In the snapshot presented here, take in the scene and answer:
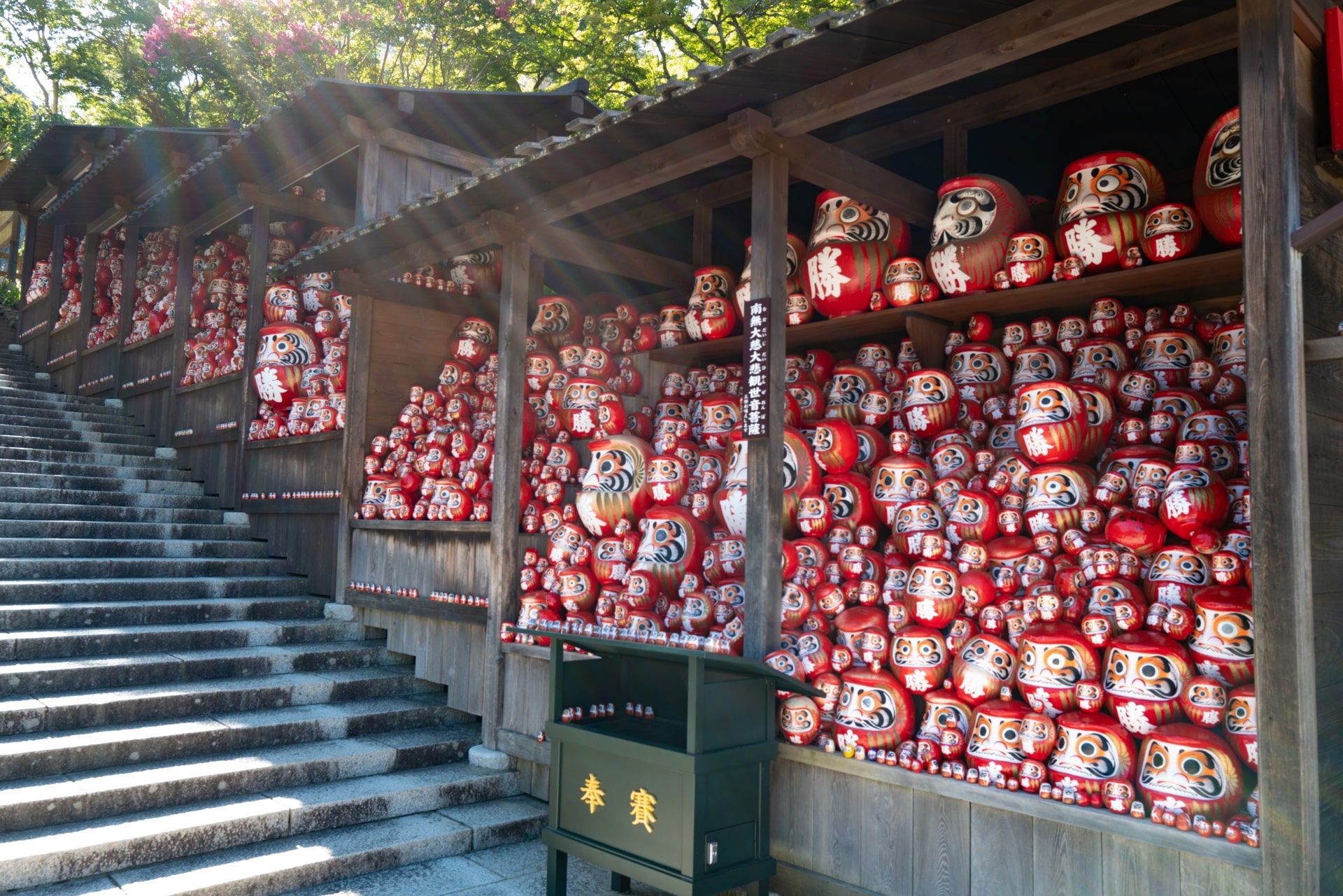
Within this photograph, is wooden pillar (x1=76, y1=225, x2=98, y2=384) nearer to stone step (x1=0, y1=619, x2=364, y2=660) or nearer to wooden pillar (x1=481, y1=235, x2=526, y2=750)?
stone step (x1=0, y1=619, x2=364, y2=660)

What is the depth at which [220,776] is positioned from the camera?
536 centimetres

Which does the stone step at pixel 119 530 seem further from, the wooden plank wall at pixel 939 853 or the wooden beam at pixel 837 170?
the wooden beam at pixel 837 170

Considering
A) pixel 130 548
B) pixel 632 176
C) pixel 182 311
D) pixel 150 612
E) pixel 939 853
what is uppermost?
pixel 182 311

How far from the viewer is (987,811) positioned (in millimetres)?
3973

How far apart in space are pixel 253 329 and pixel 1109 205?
8.34 metres

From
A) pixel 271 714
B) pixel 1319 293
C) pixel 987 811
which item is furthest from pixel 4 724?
pixel 1319 293

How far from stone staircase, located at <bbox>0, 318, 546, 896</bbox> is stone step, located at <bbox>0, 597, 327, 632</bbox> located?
1cm

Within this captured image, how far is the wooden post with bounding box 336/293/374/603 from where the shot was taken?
8.12 meters

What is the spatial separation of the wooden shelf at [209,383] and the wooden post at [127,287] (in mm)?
2044

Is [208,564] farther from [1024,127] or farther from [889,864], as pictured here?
[1024,127]

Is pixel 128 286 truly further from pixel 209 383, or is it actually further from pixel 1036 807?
pixel 1036 807

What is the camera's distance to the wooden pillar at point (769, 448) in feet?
15.5

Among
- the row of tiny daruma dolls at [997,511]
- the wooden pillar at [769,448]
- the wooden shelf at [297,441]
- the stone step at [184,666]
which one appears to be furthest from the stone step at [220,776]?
the wooden shelf at [297,441]

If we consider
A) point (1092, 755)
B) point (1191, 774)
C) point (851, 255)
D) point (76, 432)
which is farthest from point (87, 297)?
point (1191, 774)
